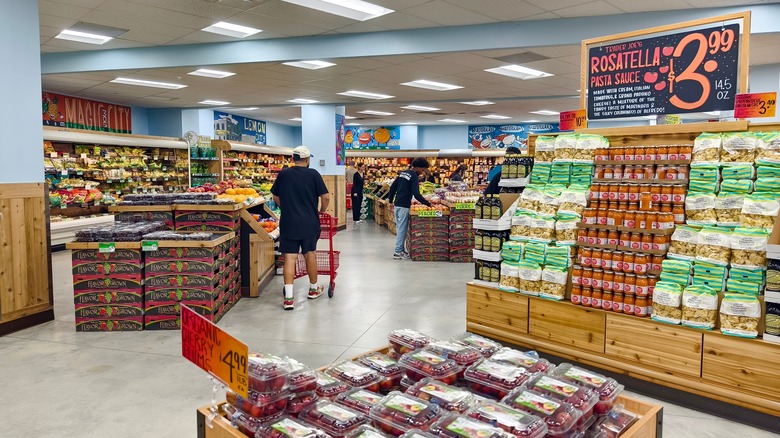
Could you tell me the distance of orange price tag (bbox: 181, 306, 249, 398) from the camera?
1624 millimetres

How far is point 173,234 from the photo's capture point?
5.22 metres

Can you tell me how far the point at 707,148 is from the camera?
11.5 ft

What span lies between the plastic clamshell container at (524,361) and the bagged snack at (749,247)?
1949mm

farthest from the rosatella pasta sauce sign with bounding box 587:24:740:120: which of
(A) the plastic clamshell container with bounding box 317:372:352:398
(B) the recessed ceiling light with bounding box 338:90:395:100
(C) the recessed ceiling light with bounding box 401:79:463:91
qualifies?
(B) the recessed ceiling light with bounding box 338:90:395:100

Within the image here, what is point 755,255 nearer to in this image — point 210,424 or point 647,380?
point 647,380

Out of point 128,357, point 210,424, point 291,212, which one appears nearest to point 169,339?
point 128,357

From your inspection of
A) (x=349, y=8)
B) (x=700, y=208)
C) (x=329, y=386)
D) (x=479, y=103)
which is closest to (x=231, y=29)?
(x=349, y=8)

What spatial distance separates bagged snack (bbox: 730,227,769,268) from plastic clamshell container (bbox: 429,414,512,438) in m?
2.54

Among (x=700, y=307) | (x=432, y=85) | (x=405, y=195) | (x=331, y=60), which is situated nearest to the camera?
(x=700, y=307)

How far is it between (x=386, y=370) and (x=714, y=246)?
2501mm

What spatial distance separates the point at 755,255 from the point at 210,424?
3219 millimetres

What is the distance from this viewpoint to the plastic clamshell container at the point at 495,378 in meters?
1.88

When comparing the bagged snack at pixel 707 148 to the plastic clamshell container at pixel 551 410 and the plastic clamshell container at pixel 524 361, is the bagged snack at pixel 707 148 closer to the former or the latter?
the plastic clamshell container at pixel 524 361

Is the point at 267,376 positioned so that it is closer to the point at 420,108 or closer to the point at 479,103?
the point at 479,103
